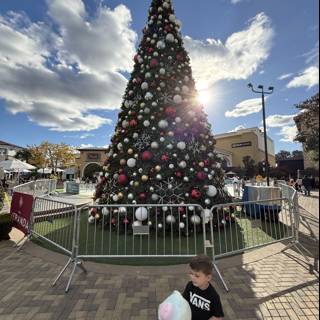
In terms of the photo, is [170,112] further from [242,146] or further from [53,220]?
[242,146]

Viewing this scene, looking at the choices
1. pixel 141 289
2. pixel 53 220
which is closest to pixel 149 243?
pixel 141 289

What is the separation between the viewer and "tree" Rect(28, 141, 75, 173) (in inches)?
1746

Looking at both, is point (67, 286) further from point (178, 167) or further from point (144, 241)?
point (178, 167)

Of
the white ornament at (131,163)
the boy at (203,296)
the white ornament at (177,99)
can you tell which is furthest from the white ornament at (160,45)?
the boy at (203,296)

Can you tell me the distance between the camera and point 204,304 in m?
2.26

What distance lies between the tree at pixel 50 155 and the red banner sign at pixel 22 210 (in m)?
38.8

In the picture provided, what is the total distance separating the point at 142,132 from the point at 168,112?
0.98 metres

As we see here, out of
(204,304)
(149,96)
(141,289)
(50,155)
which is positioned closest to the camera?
(204,304)

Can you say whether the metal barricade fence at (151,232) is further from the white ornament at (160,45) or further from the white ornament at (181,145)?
the white ornament at (160,45)

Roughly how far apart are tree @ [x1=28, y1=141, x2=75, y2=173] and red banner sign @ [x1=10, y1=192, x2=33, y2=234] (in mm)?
38774

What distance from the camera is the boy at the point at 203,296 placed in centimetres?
224

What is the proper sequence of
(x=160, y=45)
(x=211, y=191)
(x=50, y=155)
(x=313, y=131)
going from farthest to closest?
(x=50, y=155)
(x=160, y=45)
(x=211, y=191)
(x=313, y=131)

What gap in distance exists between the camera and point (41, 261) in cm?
535

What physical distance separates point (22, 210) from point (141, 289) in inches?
191
